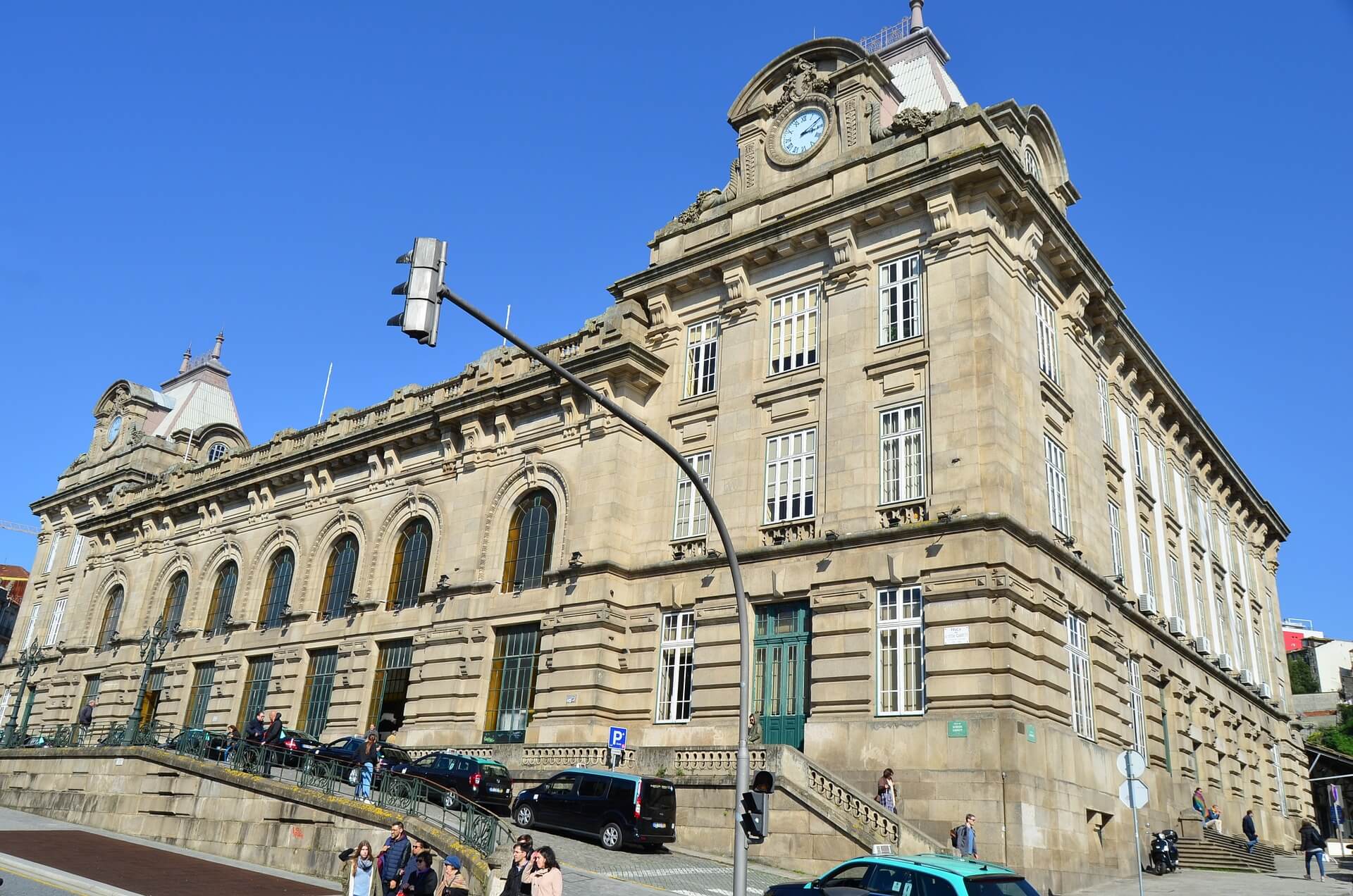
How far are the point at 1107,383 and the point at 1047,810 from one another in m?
17.5

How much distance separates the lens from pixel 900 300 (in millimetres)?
30641

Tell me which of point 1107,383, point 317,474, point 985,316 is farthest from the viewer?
point 317,474

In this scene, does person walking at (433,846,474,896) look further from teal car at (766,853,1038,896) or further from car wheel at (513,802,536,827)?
car wheel at (513,802,536,827)

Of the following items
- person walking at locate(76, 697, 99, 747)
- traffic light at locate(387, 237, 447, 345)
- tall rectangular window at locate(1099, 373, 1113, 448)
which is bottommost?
person walking at locate(76, 697, 99, 747)

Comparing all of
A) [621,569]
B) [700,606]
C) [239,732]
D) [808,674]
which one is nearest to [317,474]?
[239,732]

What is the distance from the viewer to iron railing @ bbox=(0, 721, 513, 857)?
2069cm

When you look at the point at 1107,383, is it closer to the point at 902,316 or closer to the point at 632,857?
the point at 902,316

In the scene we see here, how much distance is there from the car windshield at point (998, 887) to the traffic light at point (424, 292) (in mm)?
9277

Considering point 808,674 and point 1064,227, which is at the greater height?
point 1064,227

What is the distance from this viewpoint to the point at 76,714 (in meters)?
54.7

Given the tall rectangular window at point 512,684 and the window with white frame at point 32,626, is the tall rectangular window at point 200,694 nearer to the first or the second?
the tall rectangular window at point 512,684

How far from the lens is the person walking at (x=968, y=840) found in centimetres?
2217

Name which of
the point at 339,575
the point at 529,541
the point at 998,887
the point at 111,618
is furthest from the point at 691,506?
the point at 111,618

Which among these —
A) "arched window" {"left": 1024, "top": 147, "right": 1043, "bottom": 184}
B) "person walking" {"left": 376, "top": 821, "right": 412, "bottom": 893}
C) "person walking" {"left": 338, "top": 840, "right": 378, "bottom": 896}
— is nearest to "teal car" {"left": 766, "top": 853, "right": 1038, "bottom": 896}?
"person walking" {"left": 376, "top": 821, "right": 412, "bottom": 893}
